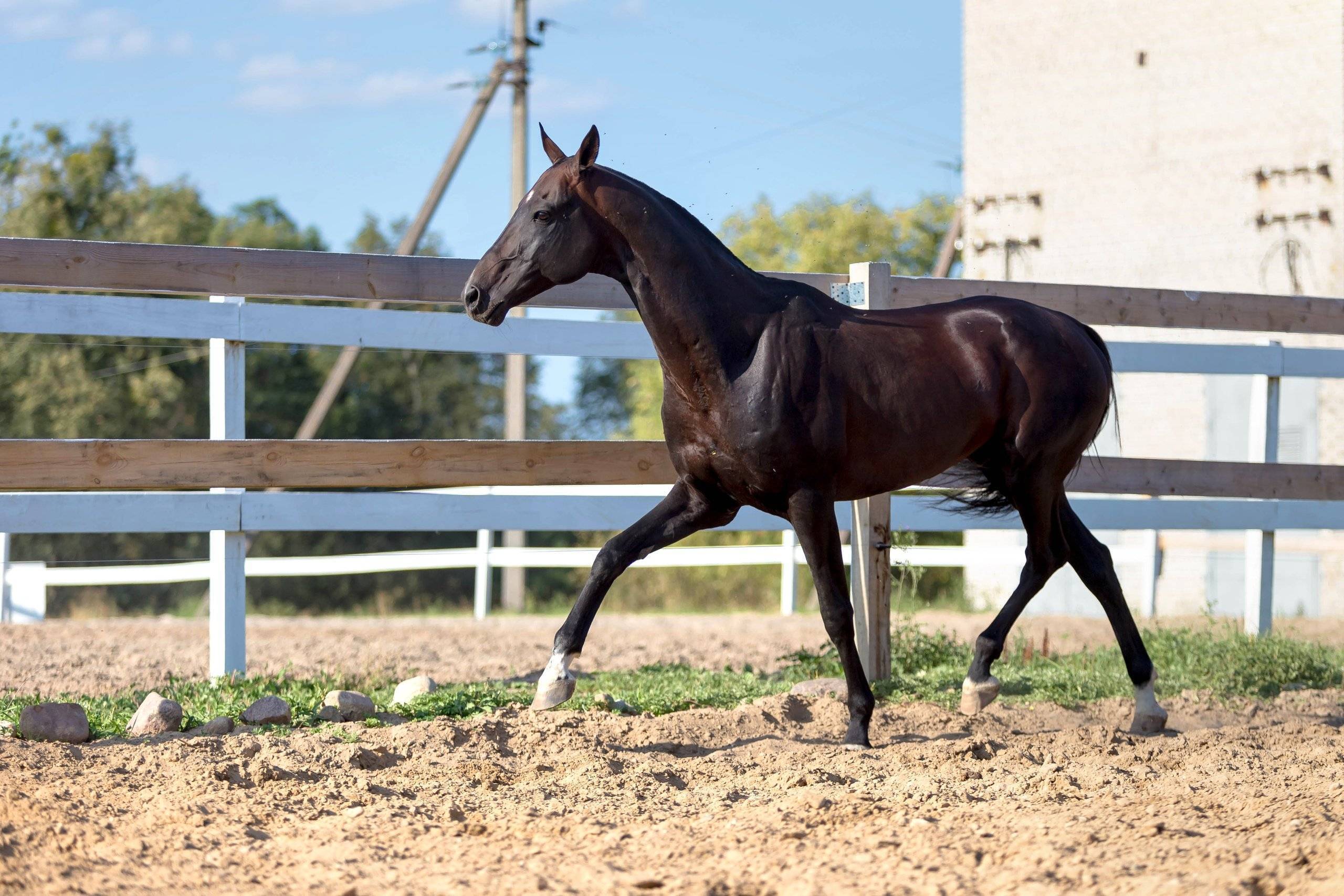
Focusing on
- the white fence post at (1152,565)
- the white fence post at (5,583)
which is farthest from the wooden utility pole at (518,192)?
the white fence post at (1152,565)

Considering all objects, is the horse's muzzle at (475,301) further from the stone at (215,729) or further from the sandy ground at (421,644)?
the sandy ground at (421,644)

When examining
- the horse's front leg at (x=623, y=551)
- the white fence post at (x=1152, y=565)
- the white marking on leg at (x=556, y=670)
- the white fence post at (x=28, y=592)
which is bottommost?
the white fence post at (x=28, y=592)

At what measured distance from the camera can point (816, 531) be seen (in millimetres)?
4074

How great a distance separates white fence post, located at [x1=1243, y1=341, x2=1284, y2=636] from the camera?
6656 mm

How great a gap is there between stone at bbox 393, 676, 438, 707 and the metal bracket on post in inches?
71.1

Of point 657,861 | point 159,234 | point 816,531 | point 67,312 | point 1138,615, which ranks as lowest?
point 1138,615

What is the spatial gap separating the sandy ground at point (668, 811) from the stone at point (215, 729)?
→ 0.32 feet

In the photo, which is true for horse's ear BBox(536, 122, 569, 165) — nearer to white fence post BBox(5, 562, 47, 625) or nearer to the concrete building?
white fence post BBox(5, 562, 47, 625)

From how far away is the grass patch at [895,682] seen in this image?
4.50 metres

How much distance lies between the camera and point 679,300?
4.09 meters

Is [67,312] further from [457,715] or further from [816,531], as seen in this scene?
[816,531]

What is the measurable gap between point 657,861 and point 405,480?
8.63 ft

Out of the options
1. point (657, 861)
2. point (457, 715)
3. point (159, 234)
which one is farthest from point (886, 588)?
point (159, 234)

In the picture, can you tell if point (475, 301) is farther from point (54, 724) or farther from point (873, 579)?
point (873, 579)
